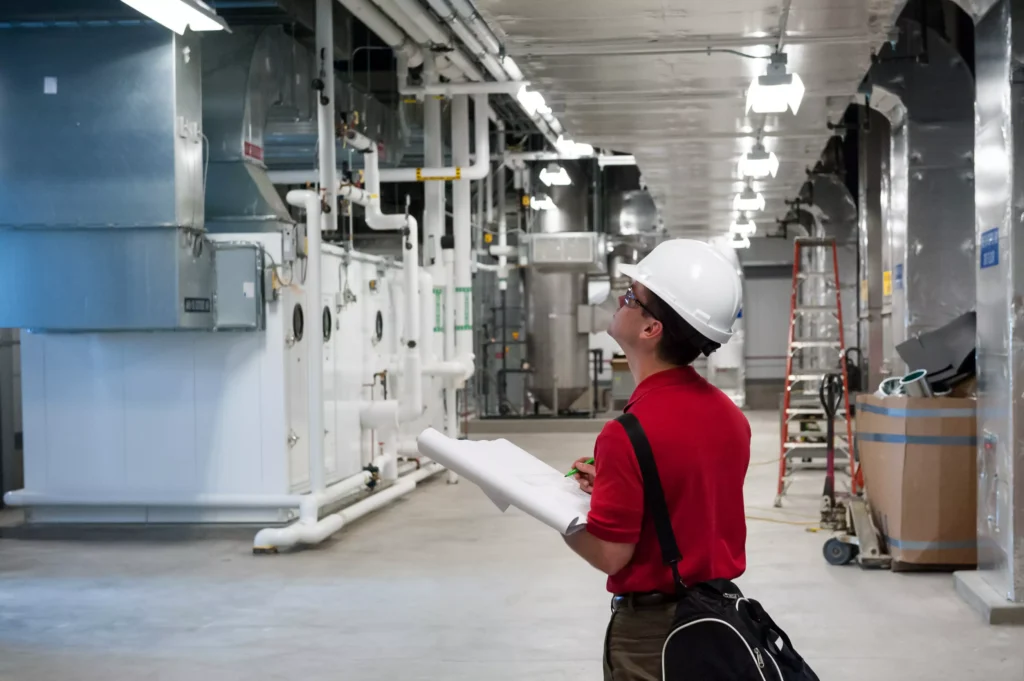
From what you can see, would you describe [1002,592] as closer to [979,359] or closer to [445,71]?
[979,359]

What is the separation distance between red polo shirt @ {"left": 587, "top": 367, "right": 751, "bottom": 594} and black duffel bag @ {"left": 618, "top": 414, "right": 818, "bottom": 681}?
0.02m

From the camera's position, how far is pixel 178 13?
213 inches

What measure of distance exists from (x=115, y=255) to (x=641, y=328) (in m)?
5.27

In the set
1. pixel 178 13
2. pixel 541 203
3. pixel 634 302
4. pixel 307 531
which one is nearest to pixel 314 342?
pixel 307 531

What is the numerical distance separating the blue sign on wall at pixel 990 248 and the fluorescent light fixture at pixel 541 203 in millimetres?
9047

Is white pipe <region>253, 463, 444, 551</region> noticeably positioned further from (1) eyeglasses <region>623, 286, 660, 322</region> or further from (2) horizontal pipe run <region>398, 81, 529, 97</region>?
(1) eyeglasses <region>623, 286, 660, 322</region>

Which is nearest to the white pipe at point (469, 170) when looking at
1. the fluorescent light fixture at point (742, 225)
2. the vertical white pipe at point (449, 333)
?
the vertical white pipe at point (449, 333)

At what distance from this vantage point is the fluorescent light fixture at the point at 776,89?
5.23m

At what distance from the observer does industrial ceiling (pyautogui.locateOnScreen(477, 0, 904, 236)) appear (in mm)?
4996

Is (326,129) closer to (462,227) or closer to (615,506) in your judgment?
(462,227)

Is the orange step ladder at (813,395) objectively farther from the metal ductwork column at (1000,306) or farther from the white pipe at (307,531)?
the white pipe at (307,531)

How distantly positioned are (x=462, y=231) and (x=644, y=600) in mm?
8567

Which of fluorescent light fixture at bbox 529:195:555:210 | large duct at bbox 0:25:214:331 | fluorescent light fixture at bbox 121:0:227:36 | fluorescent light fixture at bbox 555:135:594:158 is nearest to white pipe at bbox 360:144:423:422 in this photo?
large duct at bbox 0:25:214:331

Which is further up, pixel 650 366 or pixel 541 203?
pixel 541 203
